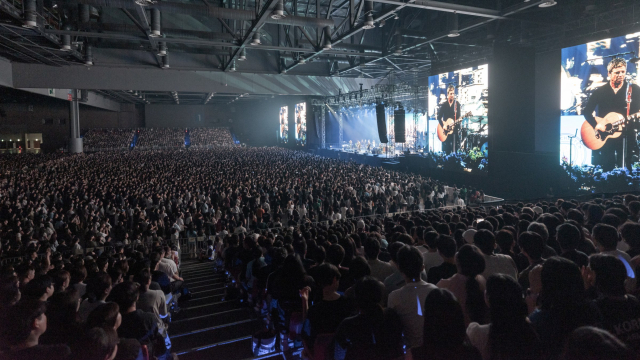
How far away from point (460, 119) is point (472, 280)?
17.8 meters

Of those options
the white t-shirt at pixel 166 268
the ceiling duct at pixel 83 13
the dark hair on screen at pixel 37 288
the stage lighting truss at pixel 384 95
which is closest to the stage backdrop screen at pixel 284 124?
the stage lighting truss at pixel 384 95

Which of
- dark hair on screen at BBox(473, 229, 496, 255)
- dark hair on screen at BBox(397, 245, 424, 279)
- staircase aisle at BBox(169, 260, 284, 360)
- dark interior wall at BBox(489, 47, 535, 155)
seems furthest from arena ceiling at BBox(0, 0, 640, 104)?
dark hair on screen at BBox(397, 245, 424, 279)

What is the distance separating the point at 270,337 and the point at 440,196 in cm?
1280

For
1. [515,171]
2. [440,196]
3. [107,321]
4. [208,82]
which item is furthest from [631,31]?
[208,82]

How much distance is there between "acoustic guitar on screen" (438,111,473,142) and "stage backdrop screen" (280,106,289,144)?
2601cm

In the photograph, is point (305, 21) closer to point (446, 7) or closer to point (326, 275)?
point (446, 7)

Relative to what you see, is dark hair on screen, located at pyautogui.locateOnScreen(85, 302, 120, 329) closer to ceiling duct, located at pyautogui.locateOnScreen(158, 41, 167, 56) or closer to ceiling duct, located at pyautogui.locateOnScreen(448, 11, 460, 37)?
ceiling duct, located at pyautogui.locateOnScreen(448, 11, 460, 37)

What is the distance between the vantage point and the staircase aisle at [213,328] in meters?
3.61

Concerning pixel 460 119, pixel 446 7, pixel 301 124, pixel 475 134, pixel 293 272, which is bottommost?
pixel 293 272

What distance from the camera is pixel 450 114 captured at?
19.5m

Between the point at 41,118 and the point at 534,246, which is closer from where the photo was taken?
the point at 534,246

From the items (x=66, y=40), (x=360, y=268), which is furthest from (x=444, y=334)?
(x=66, y=40)

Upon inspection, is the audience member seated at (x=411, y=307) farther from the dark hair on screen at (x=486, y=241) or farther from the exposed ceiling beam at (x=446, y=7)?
the exposed ceiling beam at (x=446, y=7)

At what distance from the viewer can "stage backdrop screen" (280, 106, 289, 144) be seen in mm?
44438
